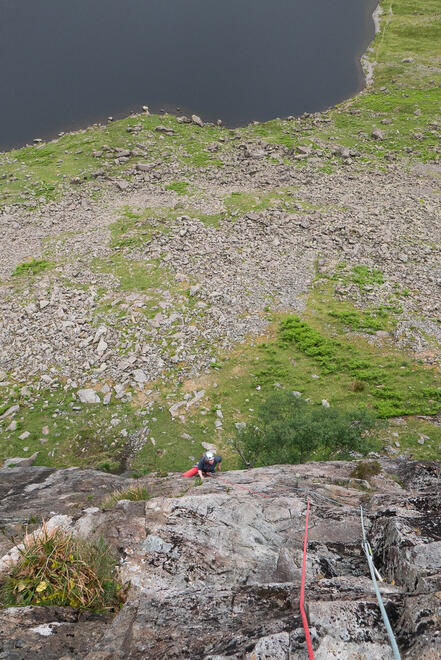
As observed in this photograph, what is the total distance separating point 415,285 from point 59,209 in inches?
1381

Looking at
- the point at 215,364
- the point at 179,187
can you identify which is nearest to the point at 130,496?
the point at 215,364

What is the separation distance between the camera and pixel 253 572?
25.4 ft

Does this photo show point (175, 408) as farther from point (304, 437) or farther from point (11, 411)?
point (11, 411)

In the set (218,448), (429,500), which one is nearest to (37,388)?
(218,448)

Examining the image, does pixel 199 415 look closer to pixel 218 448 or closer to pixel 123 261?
pixel 218 448

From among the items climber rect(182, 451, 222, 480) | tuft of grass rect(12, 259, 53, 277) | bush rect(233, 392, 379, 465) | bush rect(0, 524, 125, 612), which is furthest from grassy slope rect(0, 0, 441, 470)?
bush rect(0, 524, 125, 612)

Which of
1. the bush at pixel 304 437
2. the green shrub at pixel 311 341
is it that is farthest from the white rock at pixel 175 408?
the green shrub at pixel 311 341

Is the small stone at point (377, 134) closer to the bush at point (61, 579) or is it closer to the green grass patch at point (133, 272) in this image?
the green grass patch at point (133, 272)

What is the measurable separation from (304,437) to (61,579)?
12126 mm

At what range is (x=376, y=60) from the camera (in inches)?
3150

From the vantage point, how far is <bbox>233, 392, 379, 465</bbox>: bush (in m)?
16.8

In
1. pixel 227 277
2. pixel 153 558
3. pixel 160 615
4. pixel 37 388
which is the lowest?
pixel 37 388

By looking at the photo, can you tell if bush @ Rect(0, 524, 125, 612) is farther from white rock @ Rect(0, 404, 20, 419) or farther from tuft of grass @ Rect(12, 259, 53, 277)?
tuft of grass @ Rect(12, 259, 53, 277)

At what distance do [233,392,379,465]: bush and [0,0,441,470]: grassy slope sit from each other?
277 cm
